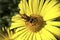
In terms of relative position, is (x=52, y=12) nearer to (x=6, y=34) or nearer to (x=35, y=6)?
(x=35, y=6)

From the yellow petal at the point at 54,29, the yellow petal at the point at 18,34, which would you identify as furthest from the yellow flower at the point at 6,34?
the yellow petal at the point at 54,29

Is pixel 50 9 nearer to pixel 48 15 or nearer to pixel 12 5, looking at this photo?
pixel 48 15

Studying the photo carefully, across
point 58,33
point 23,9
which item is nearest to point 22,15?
point 23,9

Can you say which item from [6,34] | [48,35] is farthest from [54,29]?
[6,34]

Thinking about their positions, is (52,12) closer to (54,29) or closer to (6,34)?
(54,29)

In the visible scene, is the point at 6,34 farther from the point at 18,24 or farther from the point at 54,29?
the point at 54,29

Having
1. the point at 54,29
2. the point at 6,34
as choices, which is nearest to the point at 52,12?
the point at 54,29

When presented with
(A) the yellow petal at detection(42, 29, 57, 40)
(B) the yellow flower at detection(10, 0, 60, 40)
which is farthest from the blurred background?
(A) the yellow petal at detection(42, 29, 57, 40)

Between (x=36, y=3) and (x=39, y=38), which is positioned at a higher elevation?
(x=36, y=3)
